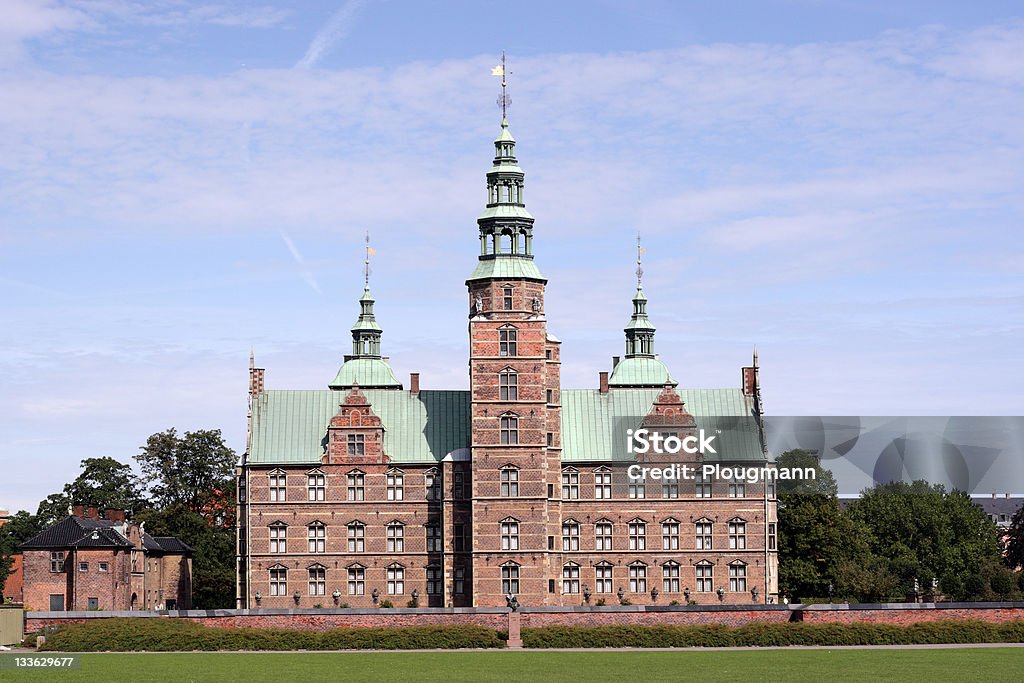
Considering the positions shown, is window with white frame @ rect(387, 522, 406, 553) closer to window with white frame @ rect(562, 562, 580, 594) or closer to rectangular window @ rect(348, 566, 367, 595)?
rectangular window @ rect(348, 566, 367, 595)

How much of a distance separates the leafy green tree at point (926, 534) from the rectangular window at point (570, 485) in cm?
2716

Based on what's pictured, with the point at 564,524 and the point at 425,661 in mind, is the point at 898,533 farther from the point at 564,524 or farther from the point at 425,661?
the point at 425,661

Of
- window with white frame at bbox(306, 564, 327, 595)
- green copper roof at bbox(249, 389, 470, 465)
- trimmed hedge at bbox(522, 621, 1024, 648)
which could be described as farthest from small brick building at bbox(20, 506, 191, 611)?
trimmed hedge at bbox(522, 621, 1024, 648)

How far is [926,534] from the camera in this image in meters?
115

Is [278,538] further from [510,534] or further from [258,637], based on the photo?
[258,637]

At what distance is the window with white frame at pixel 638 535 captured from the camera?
92.5m

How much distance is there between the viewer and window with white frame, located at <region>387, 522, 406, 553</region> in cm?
9181

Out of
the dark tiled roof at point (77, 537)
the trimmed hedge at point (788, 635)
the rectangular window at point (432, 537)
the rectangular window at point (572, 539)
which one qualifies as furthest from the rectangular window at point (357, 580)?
the trimmed hedge at point (788, 635)

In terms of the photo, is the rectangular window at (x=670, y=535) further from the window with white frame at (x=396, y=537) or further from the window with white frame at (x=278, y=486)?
the window with white frame at (x=278, y=486)

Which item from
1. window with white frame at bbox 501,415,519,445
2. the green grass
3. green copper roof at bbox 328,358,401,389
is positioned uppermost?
green copper roof at bbox 328,358,401,389

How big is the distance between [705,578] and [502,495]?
12.3 metres

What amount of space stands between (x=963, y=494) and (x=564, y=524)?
38.2 metres

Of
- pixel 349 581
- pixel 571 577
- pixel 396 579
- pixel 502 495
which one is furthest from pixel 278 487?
pixel 571 577

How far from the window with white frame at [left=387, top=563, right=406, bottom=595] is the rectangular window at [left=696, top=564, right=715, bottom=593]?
15992mm
